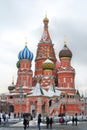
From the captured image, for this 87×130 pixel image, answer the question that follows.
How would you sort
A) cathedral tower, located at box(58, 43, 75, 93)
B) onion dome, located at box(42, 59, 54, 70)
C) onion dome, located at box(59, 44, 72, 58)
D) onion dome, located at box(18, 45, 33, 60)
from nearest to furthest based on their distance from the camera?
cathedral tower, located at box(58, 43, 75, 93), onion dome, located at box(42, 59, 54, 70), onion dome, located at box(59, 44, 72, 58), onion dome, located at box(18, 45, 33, 60)

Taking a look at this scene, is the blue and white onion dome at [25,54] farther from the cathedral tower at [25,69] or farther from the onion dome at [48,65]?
the onion dome at [48,65]

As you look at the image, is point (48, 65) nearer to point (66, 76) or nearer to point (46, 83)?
point (46, 83)

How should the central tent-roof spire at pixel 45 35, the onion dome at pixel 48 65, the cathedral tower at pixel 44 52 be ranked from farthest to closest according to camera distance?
the central tent-roof spire at pixel 45 35 → the cathedral tower at pixel 44 52 → the onion dome at pixel 48 65

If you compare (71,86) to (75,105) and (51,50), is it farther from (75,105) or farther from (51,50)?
(51,50)

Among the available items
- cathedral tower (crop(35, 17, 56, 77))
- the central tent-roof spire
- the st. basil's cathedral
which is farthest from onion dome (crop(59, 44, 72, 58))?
the central tent-roof spire

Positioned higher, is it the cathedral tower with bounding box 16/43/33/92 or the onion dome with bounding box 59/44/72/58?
the onion dome with bounding box 59/44/72/58

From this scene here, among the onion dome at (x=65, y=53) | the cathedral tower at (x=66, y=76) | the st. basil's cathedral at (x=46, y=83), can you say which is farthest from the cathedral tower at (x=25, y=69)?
the onion dome at (x=65, y=53)

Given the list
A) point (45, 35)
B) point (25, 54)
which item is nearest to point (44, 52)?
point (45, 35)

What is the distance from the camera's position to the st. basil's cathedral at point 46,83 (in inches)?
2613

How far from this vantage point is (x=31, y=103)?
2608 inches

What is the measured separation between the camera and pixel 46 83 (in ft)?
240

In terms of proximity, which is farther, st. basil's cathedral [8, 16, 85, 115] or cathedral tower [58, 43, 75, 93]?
cathedral tower [58, 43, 75, 93]

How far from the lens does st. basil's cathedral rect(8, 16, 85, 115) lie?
66375 millimetres

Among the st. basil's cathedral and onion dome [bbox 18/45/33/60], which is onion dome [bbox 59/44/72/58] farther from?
onion dome [bbox 18/45/33/60]
